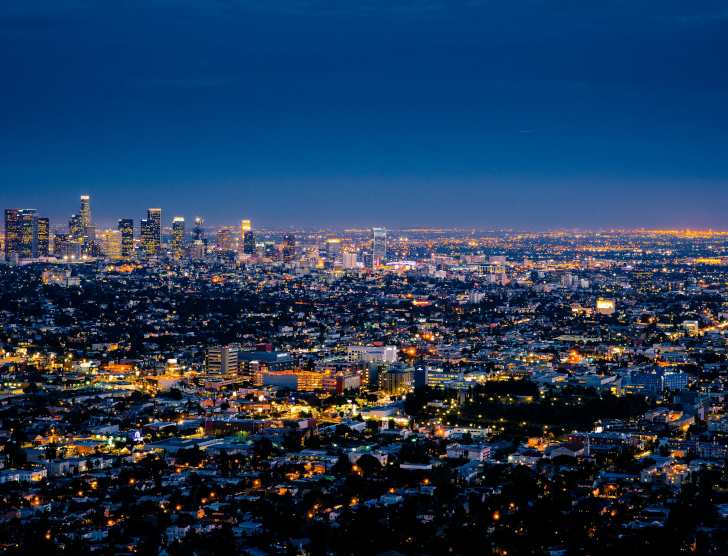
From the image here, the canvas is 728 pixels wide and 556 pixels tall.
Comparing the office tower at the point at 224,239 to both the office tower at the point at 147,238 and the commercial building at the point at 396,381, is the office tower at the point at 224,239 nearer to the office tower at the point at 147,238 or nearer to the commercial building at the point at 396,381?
the office tower at the point at 147,238

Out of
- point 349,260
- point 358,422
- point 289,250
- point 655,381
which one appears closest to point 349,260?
point 349,260

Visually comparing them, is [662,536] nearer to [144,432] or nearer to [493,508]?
[493,508]

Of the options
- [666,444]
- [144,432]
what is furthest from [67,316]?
[666,444]

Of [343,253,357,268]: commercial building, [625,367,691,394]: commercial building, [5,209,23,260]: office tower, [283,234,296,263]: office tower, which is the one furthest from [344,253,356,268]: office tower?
[625,367,691,394]: commercial building

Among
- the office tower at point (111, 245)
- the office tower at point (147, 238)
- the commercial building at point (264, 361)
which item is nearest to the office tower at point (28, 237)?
the office tower at point (111, 245)

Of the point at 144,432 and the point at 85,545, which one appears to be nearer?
the point at 85,545
